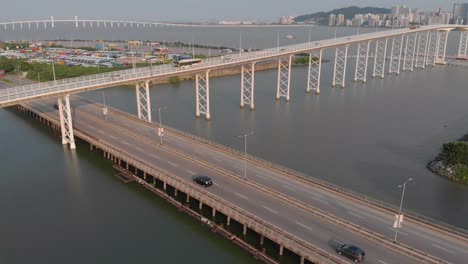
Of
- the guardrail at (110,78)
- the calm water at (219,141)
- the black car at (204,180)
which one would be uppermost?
the guardrail at (110,78)

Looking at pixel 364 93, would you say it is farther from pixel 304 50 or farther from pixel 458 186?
pixel 458 186

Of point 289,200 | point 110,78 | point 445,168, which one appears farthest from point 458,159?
point 110,78

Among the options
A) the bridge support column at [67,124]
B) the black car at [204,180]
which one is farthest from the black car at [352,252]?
the bridge support column at [67,124]

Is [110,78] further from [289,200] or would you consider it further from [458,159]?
[458,159]

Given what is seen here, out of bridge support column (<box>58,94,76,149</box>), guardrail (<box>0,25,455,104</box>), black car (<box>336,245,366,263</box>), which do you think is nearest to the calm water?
bridge support column (<box>58,94,76,149</box>)

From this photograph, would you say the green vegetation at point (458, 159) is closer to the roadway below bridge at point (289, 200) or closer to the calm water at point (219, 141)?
the calm water at point (219, 141)

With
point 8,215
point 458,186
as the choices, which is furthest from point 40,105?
point 458,186

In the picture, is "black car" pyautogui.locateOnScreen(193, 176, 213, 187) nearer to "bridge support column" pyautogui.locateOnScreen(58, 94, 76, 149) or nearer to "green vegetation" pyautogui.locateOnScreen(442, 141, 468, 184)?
"bridge support column" pyautogui.locateOnScreen(58, 94, 76, 149)
